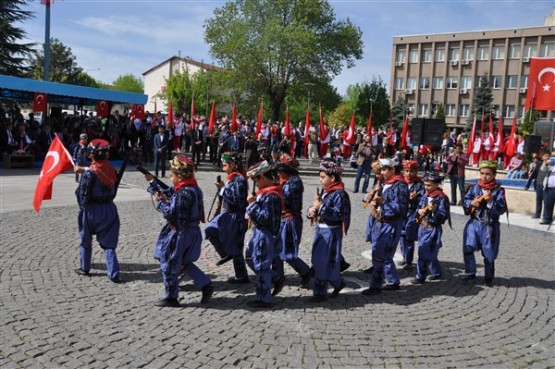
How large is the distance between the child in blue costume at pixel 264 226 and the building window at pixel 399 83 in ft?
228

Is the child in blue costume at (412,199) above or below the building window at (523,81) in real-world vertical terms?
below

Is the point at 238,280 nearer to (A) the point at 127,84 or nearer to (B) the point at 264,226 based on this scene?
(B) the point at 264,226

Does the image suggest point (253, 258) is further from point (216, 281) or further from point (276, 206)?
point (216, 281)

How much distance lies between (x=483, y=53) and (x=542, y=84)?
5427 cm

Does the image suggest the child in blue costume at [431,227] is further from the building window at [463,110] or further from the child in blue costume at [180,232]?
the building window at [463,110]

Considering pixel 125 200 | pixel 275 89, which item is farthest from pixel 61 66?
pixel 125 200

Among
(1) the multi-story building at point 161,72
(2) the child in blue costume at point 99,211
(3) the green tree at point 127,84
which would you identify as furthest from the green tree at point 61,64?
(2) the child in blue costume at point 99,211

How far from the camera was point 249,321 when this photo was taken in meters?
5.81

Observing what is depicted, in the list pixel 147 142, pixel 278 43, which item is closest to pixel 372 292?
pixel 147 142

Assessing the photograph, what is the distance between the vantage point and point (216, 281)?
7.39 metres

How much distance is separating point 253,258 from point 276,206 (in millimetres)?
698

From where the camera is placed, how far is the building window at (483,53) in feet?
212

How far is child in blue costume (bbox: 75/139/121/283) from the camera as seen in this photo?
23.1 ft

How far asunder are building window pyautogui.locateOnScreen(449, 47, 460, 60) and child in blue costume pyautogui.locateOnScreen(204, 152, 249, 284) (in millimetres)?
66293
